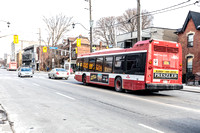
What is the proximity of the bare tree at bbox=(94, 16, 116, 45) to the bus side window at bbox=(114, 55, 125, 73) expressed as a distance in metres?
44.7

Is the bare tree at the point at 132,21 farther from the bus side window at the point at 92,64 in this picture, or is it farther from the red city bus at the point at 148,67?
the red city bus at the point at 148,67

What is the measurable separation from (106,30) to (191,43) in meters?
35.8

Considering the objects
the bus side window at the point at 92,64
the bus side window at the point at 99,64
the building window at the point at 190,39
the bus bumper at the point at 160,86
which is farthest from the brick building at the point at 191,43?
the bus bumper at the point at 160,86

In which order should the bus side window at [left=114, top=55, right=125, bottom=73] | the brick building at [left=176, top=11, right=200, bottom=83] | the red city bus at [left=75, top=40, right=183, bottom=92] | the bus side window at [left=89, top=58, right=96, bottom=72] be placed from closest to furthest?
the red city bus at [left=75, top=40, right=183, bottom=92] < the bus side window at [left=114, top=55, right=125, bottom=73] < the bus side window at [left=89, top=58, right=96, bottom=72] < the brick building at [left=176, top=11, right=200, bottom=83]

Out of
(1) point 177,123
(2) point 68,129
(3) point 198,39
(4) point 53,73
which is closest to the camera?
(2) point 68,129

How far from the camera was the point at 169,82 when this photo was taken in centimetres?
1233

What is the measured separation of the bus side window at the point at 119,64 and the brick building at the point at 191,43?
13996 millimetres

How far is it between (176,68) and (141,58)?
2498 mm

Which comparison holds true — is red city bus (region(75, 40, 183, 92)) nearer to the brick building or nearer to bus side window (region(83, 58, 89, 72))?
bus side window (region(83, 58, 89, 72))

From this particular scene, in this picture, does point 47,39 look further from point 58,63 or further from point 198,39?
point 198,39

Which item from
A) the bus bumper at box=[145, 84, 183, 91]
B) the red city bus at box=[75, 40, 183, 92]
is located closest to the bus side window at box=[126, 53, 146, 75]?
the red city bus at box=[75, 40, 183, 92]

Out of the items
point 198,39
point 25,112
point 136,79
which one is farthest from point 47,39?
point 25,112

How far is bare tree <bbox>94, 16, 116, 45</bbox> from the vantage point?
5838cm

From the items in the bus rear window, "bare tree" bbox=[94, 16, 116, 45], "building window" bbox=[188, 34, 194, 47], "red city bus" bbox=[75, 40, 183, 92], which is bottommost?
"red city bus" bbox=[75, 40, 183, 92]
